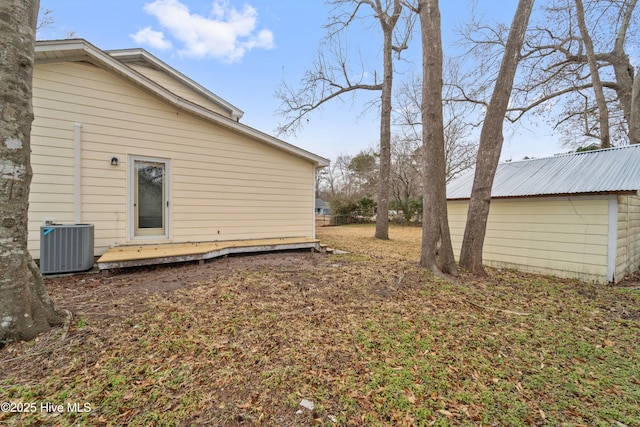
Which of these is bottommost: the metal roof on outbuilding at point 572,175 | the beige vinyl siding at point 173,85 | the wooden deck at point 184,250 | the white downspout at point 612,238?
the wooden deck at point 184,250

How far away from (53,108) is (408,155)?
23639mm

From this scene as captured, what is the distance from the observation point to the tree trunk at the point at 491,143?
15.7 ft

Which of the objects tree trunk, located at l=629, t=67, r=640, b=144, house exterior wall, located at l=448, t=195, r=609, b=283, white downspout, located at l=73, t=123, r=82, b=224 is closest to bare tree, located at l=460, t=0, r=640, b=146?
tree trunk, located at l=629, t=67, r=640, b=144

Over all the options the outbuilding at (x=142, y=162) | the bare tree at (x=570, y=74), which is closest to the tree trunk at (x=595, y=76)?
the bare tree at (x=570, y=74)

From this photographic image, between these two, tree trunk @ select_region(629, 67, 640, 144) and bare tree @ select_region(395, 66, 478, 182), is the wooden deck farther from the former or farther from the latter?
tree trunk @ select_region(629, 67, 640, 144)

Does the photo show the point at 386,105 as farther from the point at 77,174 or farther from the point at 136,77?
the point at 77,174

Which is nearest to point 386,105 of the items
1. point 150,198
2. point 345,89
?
point 345,89

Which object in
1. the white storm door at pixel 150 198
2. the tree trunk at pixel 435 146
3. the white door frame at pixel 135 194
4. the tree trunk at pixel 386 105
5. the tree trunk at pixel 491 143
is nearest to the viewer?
the tree trunk at pixel 491 143

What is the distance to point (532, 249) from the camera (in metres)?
5.89

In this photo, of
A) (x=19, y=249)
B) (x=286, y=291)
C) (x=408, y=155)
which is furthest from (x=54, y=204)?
(x=408, y=155)

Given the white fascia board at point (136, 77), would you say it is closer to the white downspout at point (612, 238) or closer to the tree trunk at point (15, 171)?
the tree trunk at point (15, 171)

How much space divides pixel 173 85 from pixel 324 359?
929 cm

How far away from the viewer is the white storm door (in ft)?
18.9

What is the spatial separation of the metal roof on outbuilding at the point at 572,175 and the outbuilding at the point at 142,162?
5.03m
